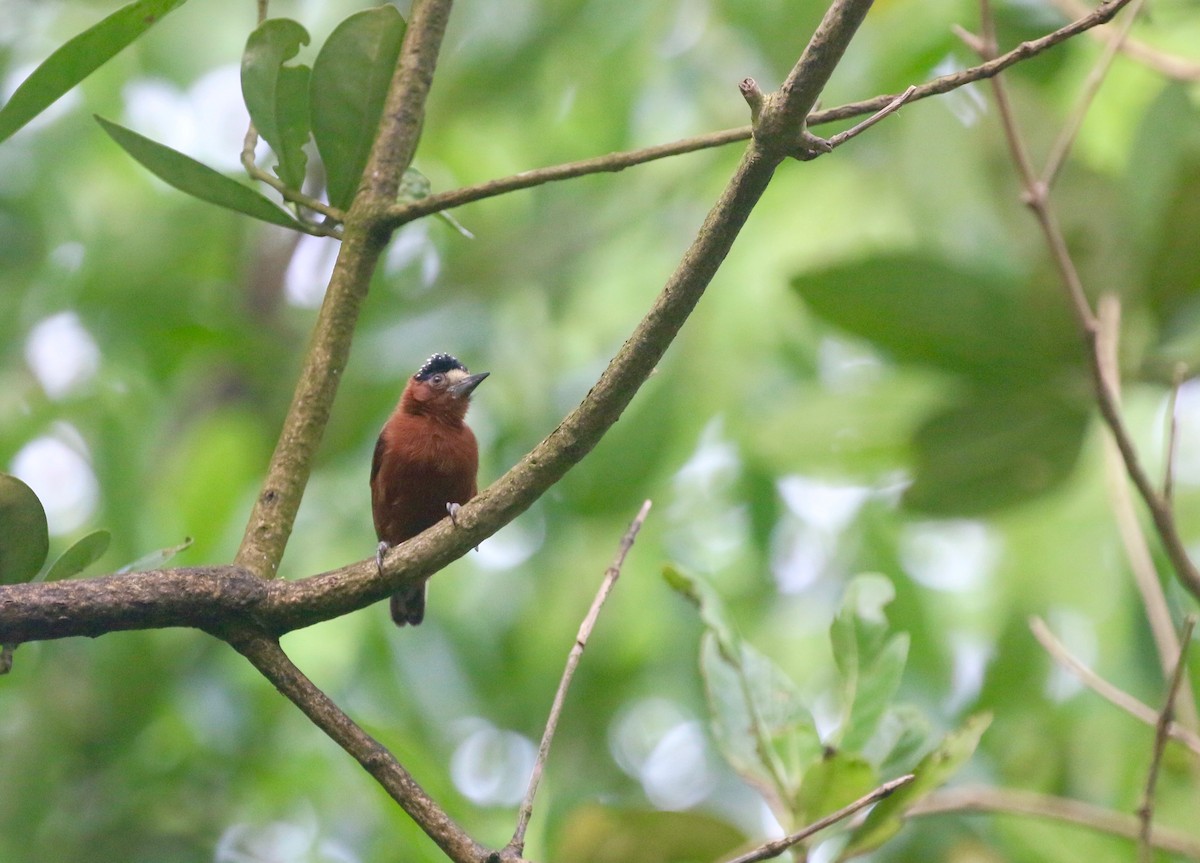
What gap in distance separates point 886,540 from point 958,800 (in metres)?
1.86

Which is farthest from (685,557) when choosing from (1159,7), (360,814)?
(1159,7)

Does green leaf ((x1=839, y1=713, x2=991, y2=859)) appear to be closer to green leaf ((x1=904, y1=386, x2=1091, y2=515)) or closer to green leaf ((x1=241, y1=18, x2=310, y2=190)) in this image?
green leaf ((x1=904, y1=386, x2=1091, y2=515))

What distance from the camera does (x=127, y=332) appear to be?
5648 mm

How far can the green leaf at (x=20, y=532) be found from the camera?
2.11 m

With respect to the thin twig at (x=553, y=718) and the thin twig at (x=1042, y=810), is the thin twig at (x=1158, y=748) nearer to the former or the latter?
the thin twig at (x=1042, y=810)

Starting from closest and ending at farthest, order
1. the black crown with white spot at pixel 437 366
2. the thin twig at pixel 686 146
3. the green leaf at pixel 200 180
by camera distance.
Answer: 1. the thin twig at pixel 686 146
2. the green leaf at pixel 200 180
3. the black crown with white spot at pixel 437 366

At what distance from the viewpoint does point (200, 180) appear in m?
2.46

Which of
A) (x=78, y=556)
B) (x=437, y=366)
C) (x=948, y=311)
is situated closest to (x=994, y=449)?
(x=948, y=311)

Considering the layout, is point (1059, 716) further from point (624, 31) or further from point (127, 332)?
point (127, 332)

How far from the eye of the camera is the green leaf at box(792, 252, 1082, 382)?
3.66m

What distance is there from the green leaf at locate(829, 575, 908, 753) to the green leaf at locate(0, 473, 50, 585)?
161 centimetres

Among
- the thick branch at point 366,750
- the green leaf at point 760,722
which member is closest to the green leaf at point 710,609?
the green leaf at point 760,722

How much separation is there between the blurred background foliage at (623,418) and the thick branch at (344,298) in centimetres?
141

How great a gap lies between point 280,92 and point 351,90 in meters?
0.14
